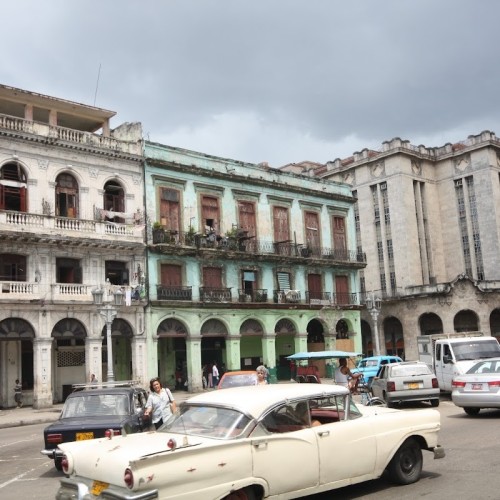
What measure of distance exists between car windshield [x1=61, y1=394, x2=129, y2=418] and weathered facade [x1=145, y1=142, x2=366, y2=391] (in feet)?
65.0

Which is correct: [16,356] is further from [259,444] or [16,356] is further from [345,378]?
[259,444]

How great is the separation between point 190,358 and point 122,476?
90.4 ft

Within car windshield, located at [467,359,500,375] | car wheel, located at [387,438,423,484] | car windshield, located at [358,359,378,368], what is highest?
car windshield, located at [467,359,500,375]

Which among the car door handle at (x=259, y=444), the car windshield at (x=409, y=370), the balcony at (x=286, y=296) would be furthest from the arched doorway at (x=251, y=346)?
the car door handle at (x=259, y=444)

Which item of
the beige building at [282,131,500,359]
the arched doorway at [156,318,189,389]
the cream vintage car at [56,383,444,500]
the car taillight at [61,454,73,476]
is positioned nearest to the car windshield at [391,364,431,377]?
the cream vintage car at [56,383,444,500]

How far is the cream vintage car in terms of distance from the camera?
19.7 ft

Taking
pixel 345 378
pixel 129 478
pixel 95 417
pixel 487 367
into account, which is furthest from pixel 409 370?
pixel 129 478

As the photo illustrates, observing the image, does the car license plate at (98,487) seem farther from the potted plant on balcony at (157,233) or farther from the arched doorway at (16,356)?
the potted plant on balcony at (157,233)

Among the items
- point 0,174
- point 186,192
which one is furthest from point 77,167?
point 186,192

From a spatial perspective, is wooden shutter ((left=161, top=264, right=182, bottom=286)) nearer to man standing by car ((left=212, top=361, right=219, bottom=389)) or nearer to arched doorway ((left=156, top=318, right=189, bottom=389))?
arched doorway ((left=156, top=318, right=189, bottom=389))

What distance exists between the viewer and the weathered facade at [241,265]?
3306 cm

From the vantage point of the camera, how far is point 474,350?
20438 millimetres

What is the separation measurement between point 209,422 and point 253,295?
29266 mm

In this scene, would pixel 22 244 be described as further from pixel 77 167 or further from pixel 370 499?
pixel 370 499
